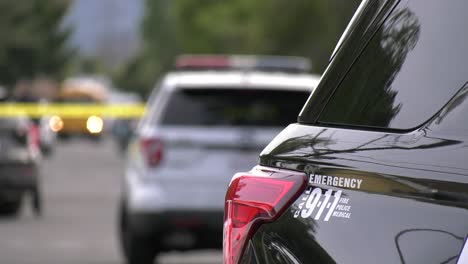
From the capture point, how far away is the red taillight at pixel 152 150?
A: 40.1 feet

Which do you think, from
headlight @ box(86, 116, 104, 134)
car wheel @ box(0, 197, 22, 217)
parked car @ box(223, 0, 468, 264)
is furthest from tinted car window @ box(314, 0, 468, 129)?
headlight @ box(86, 116, 104, 134)

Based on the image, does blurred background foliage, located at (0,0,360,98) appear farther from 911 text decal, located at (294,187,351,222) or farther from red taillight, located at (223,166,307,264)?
911 text decal, located at (294,187,351,222)

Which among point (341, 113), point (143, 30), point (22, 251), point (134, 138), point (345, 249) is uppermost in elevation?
point (341, 113)

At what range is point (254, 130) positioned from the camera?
12219 mm

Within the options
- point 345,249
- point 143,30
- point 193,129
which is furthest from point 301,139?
point 143,30

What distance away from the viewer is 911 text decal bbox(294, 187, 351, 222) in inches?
151

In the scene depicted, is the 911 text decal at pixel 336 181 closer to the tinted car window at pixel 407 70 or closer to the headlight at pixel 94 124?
the tinted car window at pixel 407 70

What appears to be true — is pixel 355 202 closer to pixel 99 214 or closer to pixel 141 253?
pixel 141 253

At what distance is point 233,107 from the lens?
1246 centimetres

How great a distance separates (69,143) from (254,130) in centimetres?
6743

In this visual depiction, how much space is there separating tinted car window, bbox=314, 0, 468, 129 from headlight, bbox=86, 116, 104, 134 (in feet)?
245

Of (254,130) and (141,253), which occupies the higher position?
(254,130)

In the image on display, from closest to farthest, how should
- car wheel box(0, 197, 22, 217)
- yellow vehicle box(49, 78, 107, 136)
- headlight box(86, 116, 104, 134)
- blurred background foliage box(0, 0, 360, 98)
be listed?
car wheel box(0, 197, 22, 217), blurred background foliage box(0, 0, 360, 98), headlight box(86, 116, 104, 134), yellow vehicle box(49, 78, 107, 136)

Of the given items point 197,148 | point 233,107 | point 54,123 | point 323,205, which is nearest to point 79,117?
point 54,123
